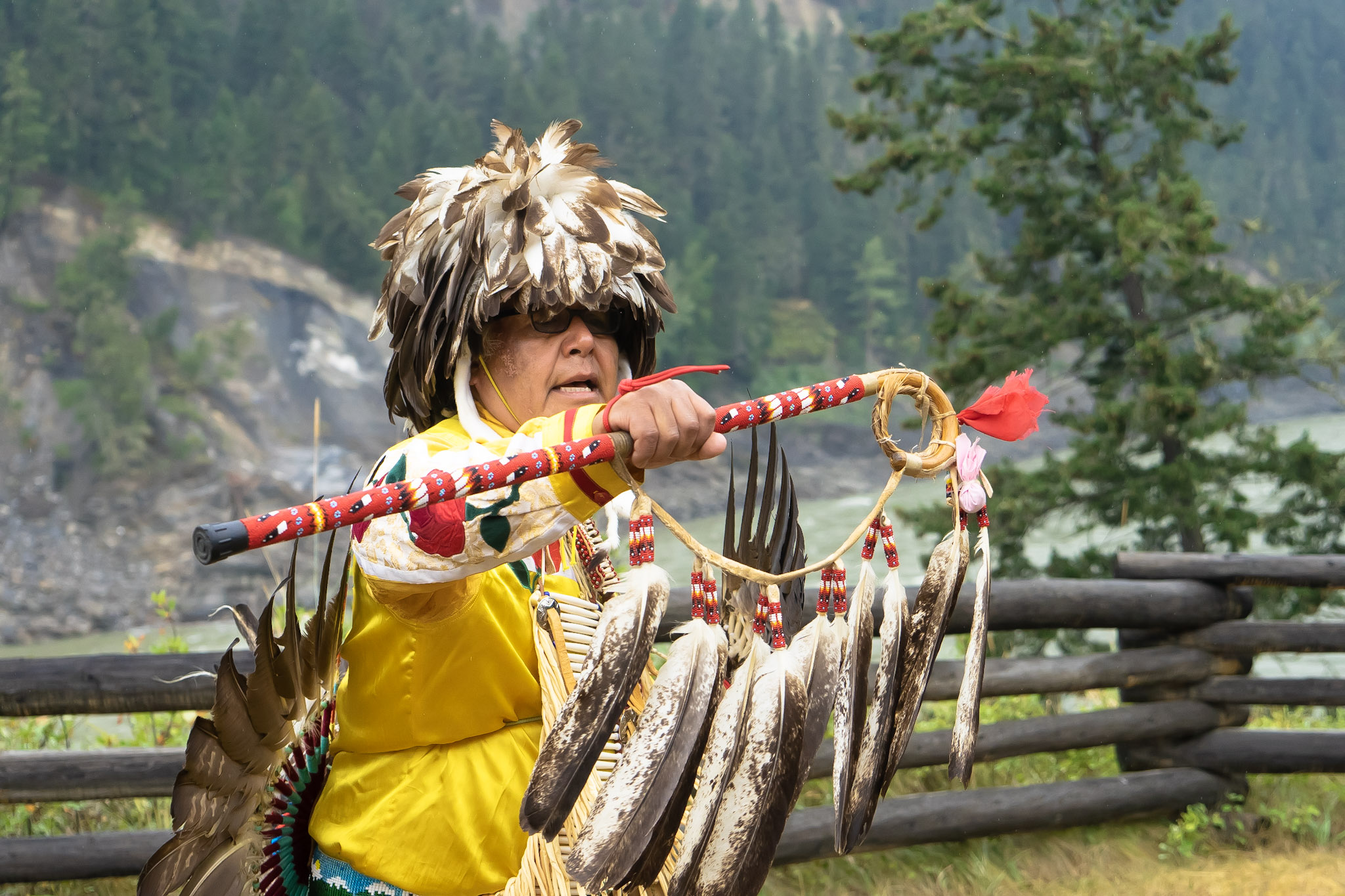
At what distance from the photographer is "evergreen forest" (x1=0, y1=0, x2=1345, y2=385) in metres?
33.8

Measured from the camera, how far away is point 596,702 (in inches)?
51.7

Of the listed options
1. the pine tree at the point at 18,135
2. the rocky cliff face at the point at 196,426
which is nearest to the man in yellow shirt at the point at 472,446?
the rocky cliff face at the point at 196,426

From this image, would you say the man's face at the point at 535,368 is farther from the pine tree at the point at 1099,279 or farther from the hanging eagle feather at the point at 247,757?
the pine tree at the point at 1099,279

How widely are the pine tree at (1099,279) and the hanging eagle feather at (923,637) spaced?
26.7ft

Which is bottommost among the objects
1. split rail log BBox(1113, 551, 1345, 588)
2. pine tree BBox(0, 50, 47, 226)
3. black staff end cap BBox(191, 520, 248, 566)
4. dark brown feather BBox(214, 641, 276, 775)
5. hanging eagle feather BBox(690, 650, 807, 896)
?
split rail log BBox(1113, 551, 1345, 588)

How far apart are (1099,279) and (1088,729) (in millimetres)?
6001

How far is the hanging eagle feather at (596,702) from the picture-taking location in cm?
128

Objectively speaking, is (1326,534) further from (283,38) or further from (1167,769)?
(283,38)

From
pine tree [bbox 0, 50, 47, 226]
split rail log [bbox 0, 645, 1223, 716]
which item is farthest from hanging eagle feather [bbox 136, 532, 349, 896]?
pine tree [bbox 0, 50, 47, 226]

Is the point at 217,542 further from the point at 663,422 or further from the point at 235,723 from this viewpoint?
the point at 235,723

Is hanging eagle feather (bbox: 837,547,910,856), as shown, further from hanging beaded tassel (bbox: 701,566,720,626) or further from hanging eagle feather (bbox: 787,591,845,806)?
hanging beaded tassel (bbox: 701,566,720,626)

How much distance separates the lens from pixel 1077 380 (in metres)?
11.3

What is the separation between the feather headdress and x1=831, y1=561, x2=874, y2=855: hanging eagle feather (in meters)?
A: 0.66

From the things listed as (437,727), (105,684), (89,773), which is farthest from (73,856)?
(437,727)
